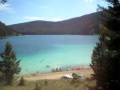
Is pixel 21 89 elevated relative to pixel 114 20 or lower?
lower

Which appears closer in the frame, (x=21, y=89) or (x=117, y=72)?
(x=117, y=72)

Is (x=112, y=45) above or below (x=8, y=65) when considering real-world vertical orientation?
above

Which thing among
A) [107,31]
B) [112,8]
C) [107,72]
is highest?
[112,8]

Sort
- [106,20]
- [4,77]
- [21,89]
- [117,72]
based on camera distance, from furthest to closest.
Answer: [4,77]
[21,89]
[106,20]
[117,72]

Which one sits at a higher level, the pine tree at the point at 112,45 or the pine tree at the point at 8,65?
the pine tree at the point at 112,45

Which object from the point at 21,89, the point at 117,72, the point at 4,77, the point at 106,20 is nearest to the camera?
the point at 117,72

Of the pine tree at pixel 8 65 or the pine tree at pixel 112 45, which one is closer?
the pine tree at pixel 112 45

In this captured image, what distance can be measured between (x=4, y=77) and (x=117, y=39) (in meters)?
37.6

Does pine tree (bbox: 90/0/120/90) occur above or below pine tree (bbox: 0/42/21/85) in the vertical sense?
above

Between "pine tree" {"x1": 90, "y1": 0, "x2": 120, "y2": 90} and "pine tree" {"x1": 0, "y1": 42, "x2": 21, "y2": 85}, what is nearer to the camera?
"pine tree" {"x1": 90, "y1": 0, "x2": 120, "y2": 90}

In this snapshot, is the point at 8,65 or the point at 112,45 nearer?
the point at 112,45

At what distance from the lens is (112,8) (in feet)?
52.4

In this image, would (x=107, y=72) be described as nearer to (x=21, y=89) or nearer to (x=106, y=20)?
(x=106, y=20)

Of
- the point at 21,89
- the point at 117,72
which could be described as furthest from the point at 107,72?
the point at 21,89
